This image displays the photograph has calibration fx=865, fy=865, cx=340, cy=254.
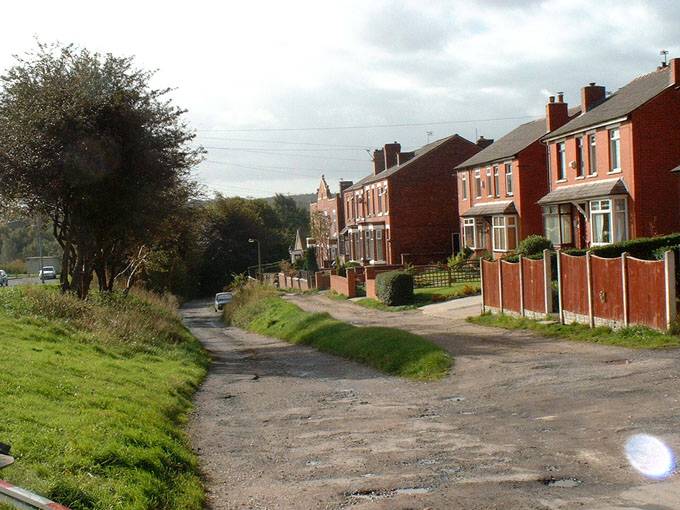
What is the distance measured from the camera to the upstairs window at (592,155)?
120 ft

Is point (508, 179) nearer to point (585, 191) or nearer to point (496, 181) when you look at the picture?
point (496, 181)

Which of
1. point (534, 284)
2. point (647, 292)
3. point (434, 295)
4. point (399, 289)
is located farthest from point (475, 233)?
point (647, 292)

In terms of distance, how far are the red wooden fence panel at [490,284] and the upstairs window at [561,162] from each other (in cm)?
1152

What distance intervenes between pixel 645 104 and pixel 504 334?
45.0 ft

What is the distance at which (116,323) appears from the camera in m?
23.7

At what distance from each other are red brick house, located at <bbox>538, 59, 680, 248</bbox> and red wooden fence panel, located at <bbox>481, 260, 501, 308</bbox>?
23.0ft

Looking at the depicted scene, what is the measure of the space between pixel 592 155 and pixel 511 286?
39.5 feet

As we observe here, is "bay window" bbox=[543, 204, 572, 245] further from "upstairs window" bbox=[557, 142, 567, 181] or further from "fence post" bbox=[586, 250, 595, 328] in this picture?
"fence post" bbox=[586, 250, 595, 328]

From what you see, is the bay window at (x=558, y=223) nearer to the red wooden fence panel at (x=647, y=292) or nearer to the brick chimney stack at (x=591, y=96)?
the brick chimney stack at (x=591, y=96)

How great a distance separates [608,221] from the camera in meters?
34.8

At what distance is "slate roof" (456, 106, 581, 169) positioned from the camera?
45469mm

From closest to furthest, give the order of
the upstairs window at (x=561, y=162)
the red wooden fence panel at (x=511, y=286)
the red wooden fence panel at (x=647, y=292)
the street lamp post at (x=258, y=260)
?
the red wooden fence panel at (x=647, y=292) → the red wooden fence panel at (x=511, y=286) → the upstairs window at (x=561, y=162) → the street lamp post at (x=258, y=260)

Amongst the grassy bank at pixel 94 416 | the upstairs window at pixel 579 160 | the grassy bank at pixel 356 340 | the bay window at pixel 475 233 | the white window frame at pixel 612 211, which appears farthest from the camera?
the bay window at pixel 475 233

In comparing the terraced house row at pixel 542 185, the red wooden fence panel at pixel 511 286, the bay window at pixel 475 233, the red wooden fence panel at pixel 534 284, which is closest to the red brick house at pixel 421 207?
the terraced house row at pixel 542 185
